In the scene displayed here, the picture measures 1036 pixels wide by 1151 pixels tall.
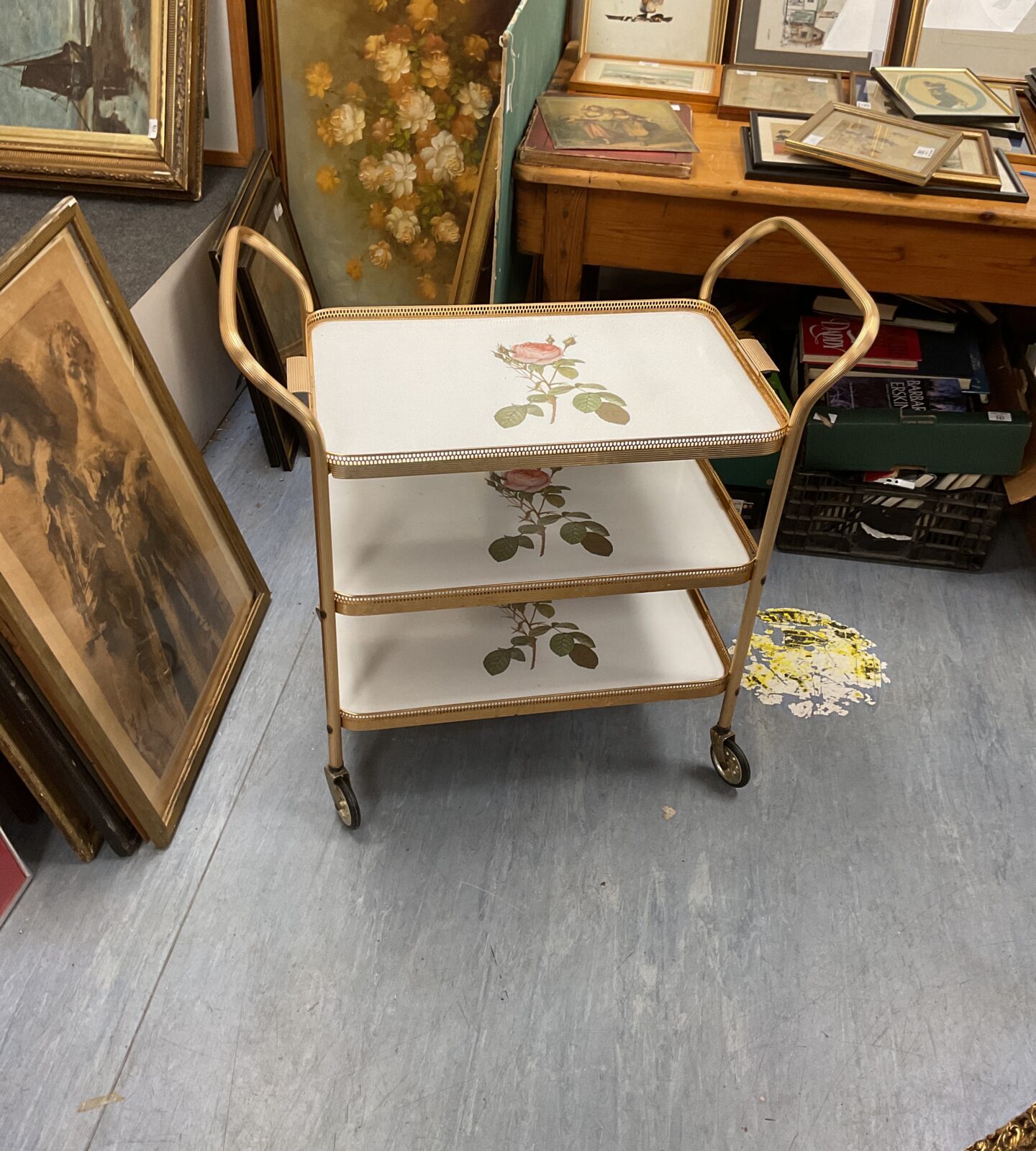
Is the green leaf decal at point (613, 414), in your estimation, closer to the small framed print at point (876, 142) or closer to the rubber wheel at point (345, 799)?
the rubber wheel at point (345, 799)

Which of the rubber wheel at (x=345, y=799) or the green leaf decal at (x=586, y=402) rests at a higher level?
the green leaf decal at (x=586, y=402)

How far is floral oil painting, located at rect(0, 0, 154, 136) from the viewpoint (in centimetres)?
184

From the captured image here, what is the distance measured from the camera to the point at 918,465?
1783 millimetres

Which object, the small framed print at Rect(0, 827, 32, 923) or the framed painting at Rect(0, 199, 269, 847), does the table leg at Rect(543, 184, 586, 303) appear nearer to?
the framed painting at Rect(0, 199, 269, 847)

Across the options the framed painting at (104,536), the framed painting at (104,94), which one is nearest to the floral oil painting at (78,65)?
the framed painting at (104,94)

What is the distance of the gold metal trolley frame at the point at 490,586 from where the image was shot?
1.06 meters

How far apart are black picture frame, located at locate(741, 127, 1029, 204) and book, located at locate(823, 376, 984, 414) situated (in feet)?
1.19

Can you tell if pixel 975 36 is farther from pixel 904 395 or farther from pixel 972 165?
pixel 904 395

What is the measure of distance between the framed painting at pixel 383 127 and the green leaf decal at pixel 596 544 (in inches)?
40.4

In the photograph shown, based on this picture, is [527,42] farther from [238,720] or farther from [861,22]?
[238,720]

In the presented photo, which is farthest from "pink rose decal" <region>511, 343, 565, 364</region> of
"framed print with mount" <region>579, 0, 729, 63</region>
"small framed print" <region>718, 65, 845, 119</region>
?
"framed print with mount" <region>579, 0, 729, 63</region>

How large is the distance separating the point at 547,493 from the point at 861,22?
121 centimetres

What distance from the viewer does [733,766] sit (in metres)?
1.46

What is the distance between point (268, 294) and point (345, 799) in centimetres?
107
